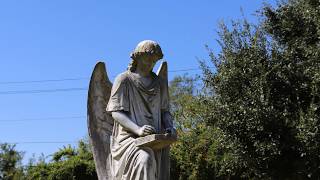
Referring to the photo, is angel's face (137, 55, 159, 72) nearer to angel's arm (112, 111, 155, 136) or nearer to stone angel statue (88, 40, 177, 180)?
stone angel statue (88, 40, 177, 180)

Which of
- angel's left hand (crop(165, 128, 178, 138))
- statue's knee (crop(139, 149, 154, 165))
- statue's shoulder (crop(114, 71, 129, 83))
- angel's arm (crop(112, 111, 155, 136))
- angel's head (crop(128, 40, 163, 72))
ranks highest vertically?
angel's head (crop(128, 40, 163, 72))

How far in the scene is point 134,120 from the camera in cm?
749

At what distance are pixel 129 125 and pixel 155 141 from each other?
1.74 ft

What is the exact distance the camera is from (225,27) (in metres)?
18.0

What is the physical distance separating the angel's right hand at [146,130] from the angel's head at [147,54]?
941 millimetres

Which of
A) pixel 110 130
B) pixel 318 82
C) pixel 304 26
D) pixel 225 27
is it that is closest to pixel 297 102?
pixel 318 82

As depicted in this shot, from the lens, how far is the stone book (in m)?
6.96

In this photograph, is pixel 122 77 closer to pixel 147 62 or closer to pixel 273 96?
pixel 147 62

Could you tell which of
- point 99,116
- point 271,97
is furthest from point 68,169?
point 99,116

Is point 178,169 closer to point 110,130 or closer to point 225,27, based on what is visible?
point 225,27

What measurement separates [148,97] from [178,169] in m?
13.6

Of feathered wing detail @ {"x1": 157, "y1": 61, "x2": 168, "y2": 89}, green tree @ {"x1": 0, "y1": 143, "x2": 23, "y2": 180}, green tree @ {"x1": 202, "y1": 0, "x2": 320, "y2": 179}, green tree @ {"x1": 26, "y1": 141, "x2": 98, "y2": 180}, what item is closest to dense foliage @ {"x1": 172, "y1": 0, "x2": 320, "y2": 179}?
green tree @ {"x1": 202, "y1": 0, "x2": 320, "y2": 179}

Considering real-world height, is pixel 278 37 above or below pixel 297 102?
above

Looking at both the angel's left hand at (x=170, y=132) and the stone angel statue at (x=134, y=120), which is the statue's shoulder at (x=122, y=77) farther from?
the angel's left hand at (x=170, y=132)
